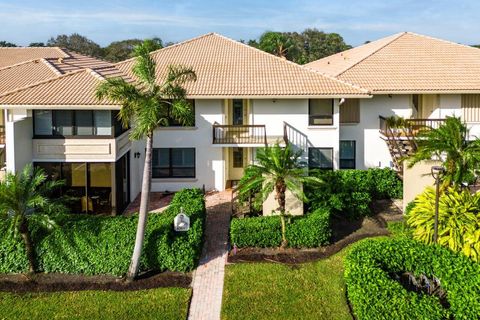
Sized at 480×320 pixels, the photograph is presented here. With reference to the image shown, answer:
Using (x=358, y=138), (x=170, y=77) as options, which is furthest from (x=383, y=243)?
(x=358, y=138)

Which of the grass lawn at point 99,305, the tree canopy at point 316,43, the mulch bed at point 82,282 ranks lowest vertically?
the grass lawn at point 99,305

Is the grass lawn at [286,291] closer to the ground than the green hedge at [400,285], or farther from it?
closer to the ground


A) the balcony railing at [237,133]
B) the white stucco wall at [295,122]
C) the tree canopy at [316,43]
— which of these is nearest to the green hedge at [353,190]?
the white stucco wall at [295,122]

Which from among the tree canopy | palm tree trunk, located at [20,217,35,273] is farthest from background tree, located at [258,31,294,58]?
palm tree trunk, located at [20,217,35,273]

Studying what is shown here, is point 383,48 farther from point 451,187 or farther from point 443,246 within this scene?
point 443,246

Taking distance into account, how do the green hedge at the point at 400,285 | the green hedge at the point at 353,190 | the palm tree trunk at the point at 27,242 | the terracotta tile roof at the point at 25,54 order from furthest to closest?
the terracotta tile roof at the point at 25,54
the green hedge at the point at 353,190
the palm tree trunk at the point at 27,242
the green hedge at the point at 400,285

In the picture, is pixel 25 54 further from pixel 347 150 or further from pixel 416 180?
pixel 416 180

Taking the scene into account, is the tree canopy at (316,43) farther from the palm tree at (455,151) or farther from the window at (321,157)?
the palm tree at (455,151)

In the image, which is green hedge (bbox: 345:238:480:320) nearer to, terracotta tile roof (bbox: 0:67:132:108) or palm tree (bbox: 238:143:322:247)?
palm tree (bbox: 238:143:322:247)
